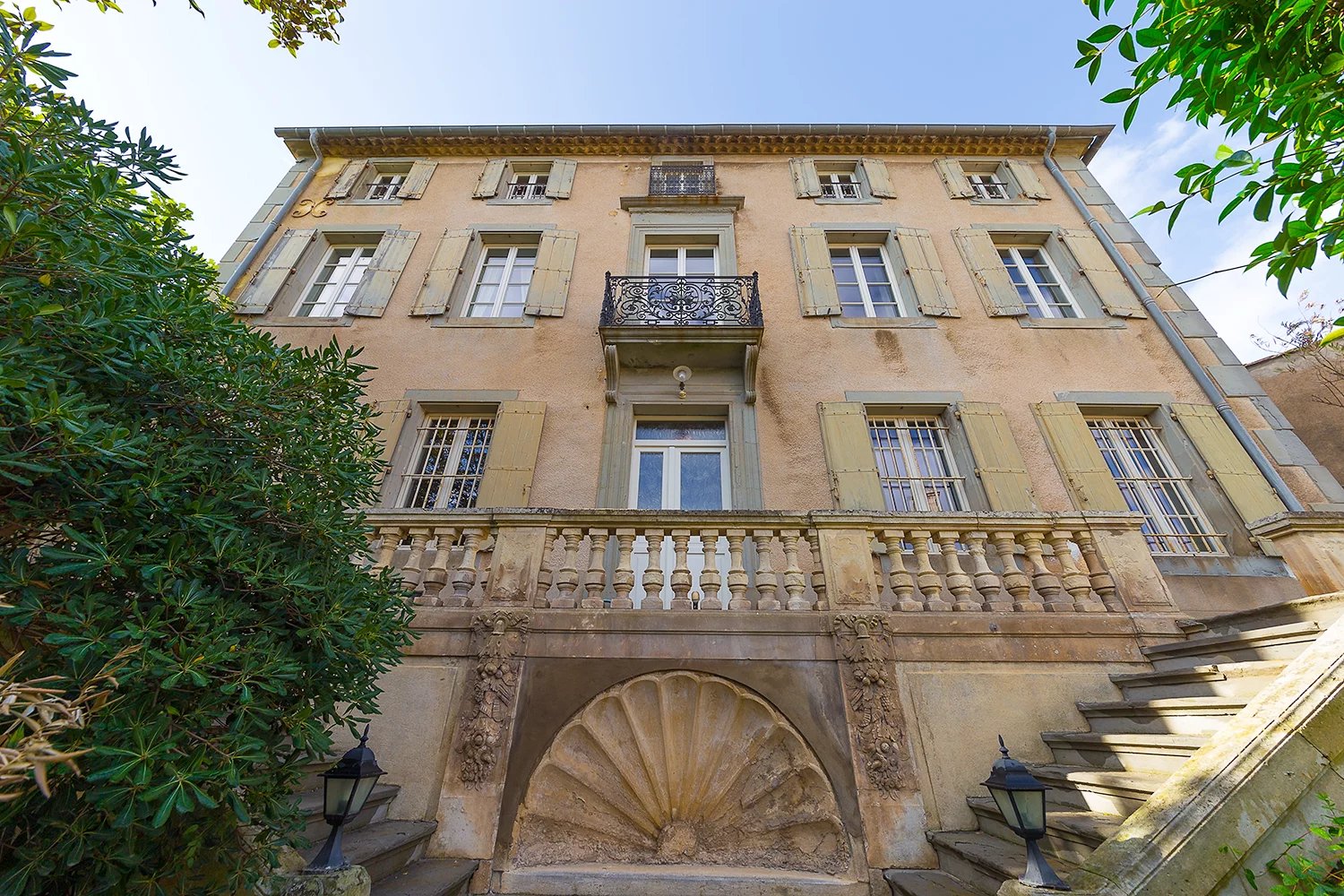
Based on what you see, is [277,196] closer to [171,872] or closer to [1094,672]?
[171,872]

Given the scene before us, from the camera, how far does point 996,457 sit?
624cm

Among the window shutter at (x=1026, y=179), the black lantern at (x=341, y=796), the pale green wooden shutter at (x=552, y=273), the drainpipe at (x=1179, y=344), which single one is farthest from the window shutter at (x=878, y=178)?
the black lantern at (x=341, y=796)

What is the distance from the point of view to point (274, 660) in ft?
6.68

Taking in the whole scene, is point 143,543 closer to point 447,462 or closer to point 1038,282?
point 447,462

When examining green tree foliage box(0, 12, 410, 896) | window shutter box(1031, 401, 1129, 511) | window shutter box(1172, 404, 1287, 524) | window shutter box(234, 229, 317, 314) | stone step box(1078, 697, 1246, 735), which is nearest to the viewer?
green tree foliage box(0, 12, 410, 896)

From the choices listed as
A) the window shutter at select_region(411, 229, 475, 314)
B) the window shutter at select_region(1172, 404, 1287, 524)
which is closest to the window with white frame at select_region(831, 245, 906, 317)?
the window shutter at select_region(1172, 404, 1287, 524)

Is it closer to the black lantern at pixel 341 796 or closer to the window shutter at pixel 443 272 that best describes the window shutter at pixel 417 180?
the window shutter at pixel 443 272

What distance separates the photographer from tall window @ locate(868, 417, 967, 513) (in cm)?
625

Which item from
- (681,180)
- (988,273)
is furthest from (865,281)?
(681,180)

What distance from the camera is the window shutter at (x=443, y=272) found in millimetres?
7684

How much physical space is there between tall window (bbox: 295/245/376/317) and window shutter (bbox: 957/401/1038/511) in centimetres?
903

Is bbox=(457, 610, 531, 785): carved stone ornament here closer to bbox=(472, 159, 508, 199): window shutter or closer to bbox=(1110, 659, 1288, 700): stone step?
bbox=(1110, 659, 1288, 700): stone step

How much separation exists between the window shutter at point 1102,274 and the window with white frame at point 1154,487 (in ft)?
6.03

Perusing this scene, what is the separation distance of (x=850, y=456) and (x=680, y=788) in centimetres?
410
